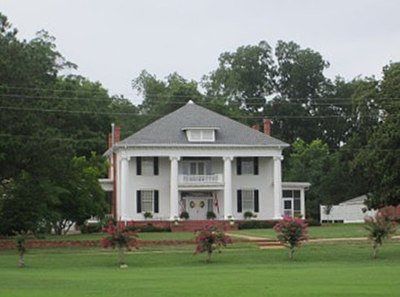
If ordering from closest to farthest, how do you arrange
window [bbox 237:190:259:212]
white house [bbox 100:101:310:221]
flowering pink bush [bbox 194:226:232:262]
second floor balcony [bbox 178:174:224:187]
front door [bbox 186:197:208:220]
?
1. flowering pink bush [bbox 194:226:232:262]
2. white house [bbox 100:101:310:221]
3. second floor balcony [bbox 178:174:224:187]
4. front door [bbox 186:197:208:220]
5. window [bbox 237:190:259:212]

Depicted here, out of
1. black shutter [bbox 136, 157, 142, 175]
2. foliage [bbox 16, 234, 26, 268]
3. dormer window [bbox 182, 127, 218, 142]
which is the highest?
dormer window [bbox 182, 127, 218, 142]

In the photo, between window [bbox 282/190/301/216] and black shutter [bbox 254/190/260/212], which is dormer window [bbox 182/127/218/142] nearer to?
black shutter [bbox 254/190/260/212]

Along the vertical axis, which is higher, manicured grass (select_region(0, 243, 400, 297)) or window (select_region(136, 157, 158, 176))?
window (select_region(136, 157, 158, 176))

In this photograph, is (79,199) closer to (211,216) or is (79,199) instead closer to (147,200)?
(147,200)

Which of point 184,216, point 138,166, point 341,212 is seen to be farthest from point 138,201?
point 341,212

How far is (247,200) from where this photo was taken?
227 ft

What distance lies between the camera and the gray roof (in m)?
67.3

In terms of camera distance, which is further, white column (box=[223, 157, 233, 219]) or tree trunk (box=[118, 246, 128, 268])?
white column (box=[223, 157, 233, 219])

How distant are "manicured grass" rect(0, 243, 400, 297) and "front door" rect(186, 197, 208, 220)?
83.2 ft

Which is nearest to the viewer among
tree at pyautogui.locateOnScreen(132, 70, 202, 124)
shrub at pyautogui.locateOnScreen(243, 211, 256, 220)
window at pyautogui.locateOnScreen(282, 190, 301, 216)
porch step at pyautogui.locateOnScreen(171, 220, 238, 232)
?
porch step at pyautogui.locateOnScreen(171, 220, 238, 232)

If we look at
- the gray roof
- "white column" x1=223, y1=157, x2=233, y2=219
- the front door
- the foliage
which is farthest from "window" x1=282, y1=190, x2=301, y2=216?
the foliage

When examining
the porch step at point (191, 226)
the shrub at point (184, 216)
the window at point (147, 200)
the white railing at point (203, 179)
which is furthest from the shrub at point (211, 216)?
the window at point (147, 200)

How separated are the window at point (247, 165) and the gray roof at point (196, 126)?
186 centimetres

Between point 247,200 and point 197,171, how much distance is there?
4.42m
